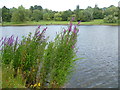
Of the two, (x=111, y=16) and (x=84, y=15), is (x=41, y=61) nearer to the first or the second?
(x=84, y=15)

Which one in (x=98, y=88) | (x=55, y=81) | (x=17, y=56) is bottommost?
(x=98, y=88)

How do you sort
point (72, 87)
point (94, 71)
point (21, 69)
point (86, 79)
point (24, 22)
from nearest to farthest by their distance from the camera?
point (21, 69)
point (72, 87)
point (86, 79)
point (94, 71)
point (24, 22)

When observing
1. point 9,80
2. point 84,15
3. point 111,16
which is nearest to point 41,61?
point 9,80

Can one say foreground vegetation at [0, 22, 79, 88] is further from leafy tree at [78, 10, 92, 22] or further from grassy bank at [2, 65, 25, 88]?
leafy tree at [78, 10, 92, 22]

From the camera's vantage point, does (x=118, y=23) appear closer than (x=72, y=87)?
No

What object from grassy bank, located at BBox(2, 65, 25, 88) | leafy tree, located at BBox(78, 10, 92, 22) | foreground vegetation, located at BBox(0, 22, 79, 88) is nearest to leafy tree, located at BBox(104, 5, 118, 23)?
leafy tree, located at BBox(78, 10, 92, 22)

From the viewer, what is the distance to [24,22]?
4078 cm

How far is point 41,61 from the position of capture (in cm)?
482

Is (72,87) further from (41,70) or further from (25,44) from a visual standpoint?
(25,44)

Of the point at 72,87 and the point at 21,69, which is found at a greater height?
the point at 21,69

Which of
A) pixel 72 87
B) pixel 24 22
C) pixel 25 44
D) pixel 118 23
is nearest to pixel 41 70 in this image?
pixel 25 44

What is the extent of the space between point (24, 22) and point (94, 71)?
3442 cm

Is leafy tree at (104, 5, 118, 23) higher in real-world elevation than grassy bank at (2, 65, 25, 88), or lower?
higher

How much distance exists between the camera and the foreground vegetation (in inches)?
177
